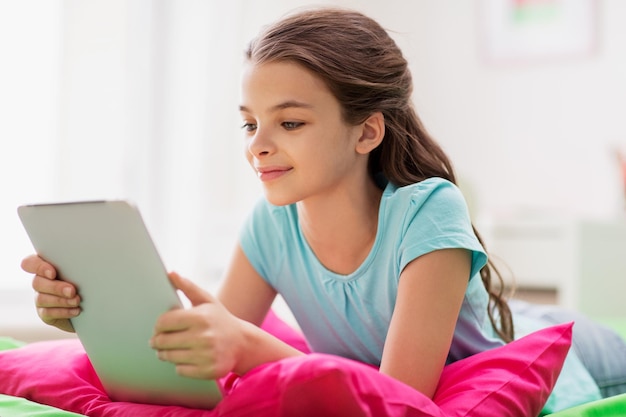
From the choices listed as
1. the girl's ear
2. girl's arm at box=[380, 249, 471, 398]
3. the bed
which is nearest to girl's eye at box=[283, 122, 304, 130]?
the girl's ear

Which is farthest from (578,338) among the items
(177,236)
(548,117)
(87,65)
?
(548,117)

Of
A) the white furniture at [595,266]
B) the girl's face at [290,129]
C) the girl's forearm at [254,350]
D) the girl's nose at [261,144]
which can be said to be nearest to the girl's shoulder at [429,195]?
the girl's face at [290,129]

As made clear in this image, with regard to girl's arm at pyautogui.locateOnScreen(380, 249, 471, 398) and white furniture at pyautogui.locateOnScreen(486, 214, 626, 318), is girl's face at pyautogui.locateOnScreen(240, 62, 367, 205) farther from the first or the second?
white furniture at pyautogui.locateOnScreen(486, 214, 626, 318)

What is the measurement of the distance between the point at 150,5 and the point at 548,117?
189 cm

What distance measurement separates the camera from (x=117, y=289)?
0.94 m

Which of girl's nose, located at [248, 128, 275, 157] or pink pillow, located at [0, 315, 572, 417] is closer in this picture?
pink pillow, located at [0, 315, 572, 417]

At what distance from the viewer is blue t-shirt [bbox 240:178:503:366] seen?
1.19 m

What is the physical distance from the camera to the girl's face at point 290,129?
118 cm

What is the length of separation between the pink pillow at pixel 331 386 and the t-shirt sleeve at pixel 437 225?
0.49 ft

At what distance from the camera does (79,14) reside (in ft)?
9.73

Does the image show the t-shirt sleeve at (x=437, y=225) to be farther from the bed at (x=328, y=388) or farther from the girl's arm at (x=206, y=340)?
the girl's arm at (x=206, y=340)

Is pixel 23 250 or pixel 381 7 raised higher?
pixel 381 7

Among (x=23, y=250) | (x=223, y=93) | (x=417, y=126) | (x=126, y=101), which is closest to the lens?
(x=417, y=126)

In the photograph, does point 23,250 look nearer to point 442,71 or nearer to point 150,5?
point 150,5
